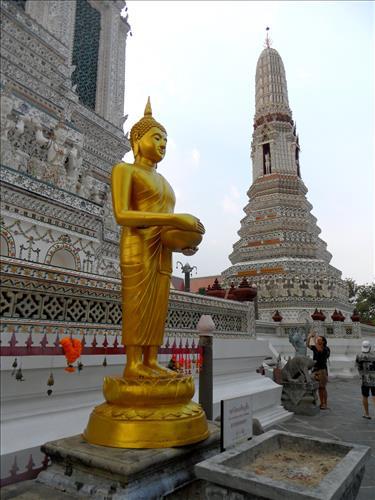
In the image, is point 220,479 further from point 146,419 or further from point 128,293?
point 128,293

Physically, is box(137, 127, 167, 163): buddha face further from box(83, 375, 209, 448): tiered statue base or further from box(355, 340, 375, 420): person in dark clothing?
box(355, 340, 375, 420): person in dark clothing

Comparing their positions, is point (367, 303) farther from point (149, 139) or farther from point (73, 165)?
point (149, 139)

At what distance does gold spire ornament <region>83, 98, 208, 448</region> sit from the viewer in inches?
91.2

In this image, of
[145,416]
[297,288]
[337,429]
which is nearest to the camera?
[145,416]

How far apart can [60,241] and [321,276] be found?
12609 millimetres

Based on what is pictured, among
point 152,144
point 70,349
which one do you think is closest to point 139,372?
point 70,349

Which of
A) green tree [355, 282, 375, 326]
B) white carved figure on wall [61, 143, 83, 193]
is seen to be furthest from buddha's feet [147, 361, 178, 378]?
Result: green tree [355, 282, 375, 326]

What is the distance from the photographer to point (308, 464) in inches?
99.2

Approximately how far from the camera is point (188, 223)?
258cm

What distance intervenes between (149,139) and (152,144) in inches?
1.9

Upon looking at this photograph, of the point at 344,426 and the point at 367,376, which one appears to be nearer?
the point at 344,426

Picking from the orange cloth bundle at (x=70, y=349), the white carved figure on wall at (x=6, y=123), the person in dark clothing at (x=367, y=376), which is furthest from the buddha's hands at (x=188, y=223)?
the white carved figure on wall at (x=6, y=123)

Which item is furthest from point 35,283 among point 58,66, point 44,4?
point 44,4

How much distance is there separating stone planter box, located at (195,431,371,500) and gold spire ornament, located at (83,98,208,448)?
324 mm
